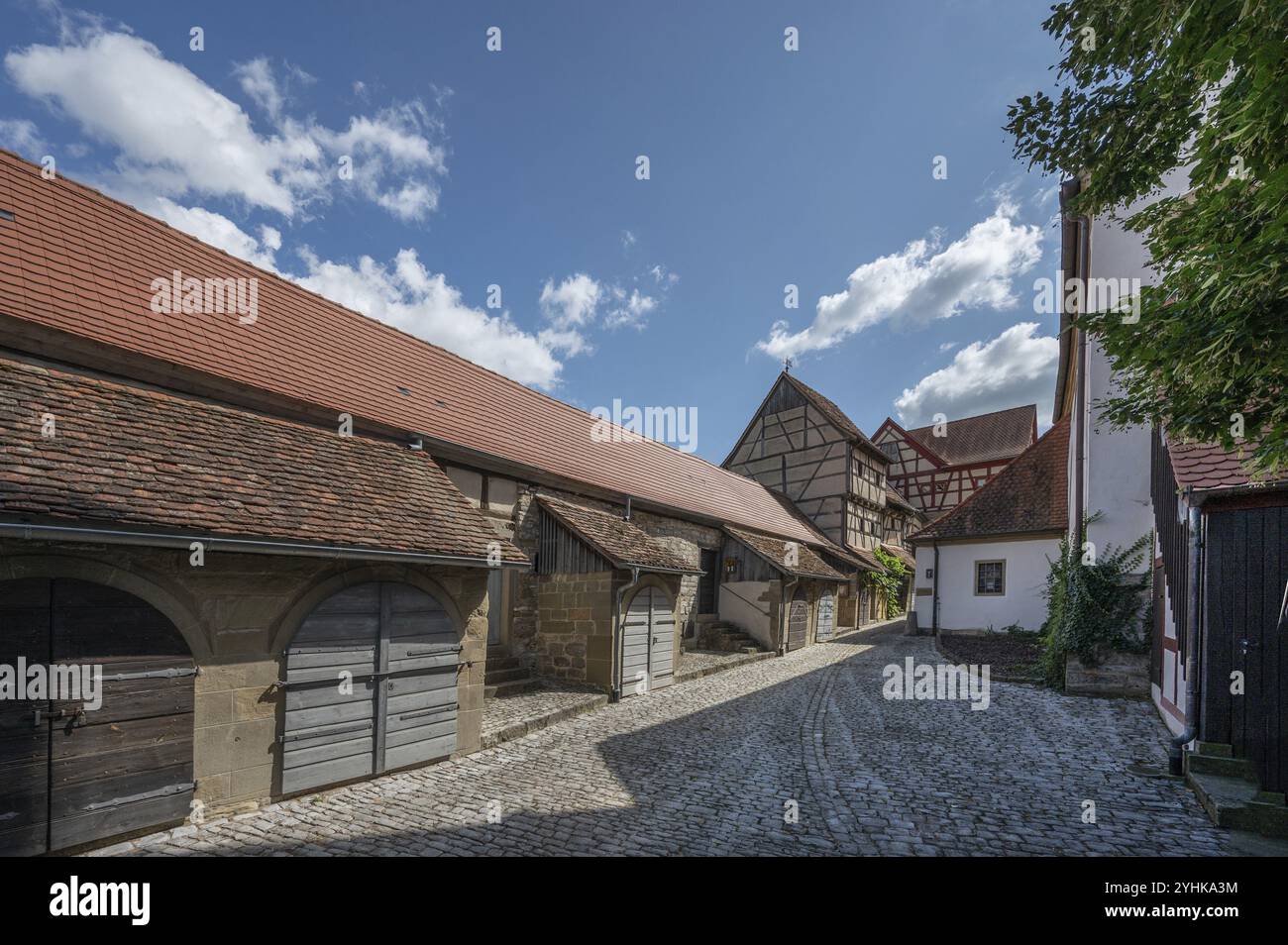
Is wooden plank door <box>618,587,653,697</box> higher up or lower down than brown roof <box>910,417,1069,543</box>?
lower down

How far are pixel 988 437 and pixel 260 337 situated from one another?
3370 cm

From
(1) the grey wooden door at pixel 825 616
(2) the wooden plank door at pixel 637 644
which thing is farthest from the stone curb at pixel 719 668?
(1) the grey wooden door at pixel 825 616

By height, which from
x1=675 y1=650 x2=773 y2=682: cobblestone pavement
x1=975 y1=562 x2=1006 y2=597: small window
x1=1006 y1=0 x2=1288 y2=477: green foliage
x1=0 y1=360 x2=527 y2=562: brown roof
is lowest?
x1=675 y1=650 x2=773 y2=682: cobblestone pavement

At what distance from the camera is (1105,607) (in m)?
9.70

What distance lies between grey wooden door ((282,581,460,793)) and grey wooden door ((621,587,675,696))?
3.78m

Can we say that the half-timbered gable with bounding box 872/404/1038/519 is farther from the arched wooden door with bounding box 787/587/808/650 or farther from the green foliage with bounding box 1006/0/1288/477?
the green foliage with bounding box 1006/0/1288/477

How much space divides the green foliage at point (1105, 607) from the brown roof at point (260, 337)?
770 centimetres

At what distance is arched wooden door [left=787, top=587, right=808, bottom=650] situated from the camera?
15.3 metres

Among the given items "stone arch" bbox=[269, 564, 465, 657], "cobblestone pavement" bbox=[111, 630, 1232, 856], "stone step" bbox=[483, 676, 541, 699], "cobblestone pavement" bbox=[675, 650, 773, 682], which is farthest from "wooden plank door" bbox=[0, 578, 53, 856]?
"cobblestone pavement" bbox=[675, 650, 773, 682]

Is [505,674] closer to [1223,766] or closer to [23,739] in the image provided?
[23,739]

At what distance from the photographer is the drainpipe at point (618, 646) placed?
30.3 ft

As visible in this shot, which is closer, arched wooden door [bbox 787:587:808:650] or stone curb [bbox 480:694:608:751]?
stone curb [bbox 480:694:608:751]
